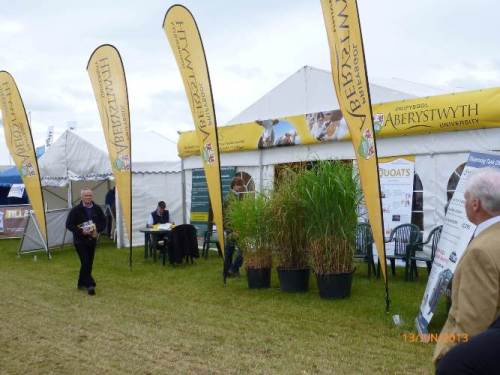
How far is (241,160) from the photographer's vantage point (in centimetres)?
1194

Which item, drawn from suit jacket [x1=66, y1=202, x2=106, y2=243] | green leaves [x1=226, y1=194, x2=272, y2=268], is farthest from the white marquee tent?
suit jacket [x1=66, y1=202, x2=106, y2=243]

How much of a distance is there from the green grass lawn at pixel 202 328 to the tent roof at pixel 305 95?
9.79 feet

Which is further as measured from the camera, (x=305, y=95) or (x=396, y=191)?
(x=305, y=95)

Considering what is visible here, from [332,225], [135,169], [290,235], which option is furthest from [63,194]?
[332,225]

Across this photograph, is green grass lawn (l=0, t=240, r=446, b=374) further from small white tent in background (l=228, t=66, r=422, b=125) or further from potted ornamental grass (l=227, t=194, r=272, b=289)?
small white tent in background (l=228, t=66, r=422, b=125)

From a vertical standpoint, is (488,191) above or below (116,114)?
below

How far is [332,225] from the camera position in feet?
22.9

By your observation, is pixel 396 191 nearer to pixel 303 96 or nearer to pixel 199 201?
pixel 303 96

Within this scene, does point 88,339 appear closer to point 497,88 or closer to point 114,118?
point 114,118

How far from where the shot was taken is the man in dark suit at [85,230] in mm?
7957

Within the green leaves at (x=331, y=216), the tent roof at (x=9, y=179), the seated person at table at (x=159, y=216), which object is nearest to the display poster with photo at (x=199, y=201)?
the seated person at table at (x=159, y=216)

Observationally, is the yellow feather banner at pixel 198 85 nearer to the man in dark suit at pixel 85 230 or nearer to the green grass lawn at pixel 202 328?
the green grass lawn at pixel 202 328

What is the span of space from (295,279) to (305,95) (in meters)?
4.45

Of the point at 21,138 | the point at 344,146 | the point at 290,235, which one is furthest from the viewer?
the point at 21,138
